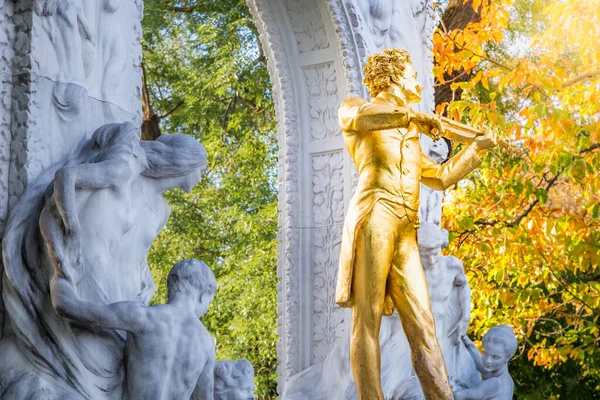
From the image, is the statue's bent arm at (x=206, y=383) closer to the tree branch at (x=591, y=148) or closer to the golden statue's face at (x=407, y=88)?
the golden statue's face at (x=407, y=88)

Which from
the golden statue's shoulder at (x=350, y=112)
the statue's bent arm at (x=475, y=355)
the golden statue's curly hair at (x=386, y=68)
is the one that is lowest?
the statue's bent arm at (x=475, y=355)

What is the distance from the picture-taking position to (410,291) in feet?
17.1

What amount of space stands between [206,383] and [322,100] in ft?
11.3

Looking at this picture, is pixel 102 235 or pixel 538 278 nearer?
pixel 102 235

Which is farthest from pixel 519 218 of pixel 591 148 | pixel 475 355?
pixel 475 355

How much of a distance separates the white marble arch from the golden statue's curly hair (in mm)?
1310

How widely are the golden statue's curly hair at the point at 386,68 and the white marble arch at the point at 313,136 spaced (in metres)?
1.31

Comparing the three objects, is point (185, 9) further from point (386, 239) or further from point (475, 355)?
point (386, 239)

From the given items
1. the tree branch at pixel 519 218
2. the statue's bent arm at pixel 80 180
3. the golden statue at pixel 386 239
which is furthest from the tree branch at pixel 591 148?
the statue's bent arm at pixel 80 180

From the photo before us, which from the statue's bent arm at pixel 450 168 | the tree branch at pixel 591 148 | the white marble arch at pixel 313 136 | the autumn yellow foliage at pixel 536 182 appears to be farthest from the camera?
the tree branch at pixel 591 148

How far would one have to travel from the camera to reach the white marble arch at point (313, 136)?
22.1 ft

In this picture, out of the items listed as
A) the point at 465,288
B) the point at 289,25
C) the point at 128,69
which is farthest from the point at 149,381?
the point at 289,25

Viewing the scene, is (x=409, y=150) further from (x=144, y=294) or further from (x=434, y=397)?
(x=144, y=294)

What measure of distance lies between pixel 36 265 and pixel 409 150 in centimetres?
223
